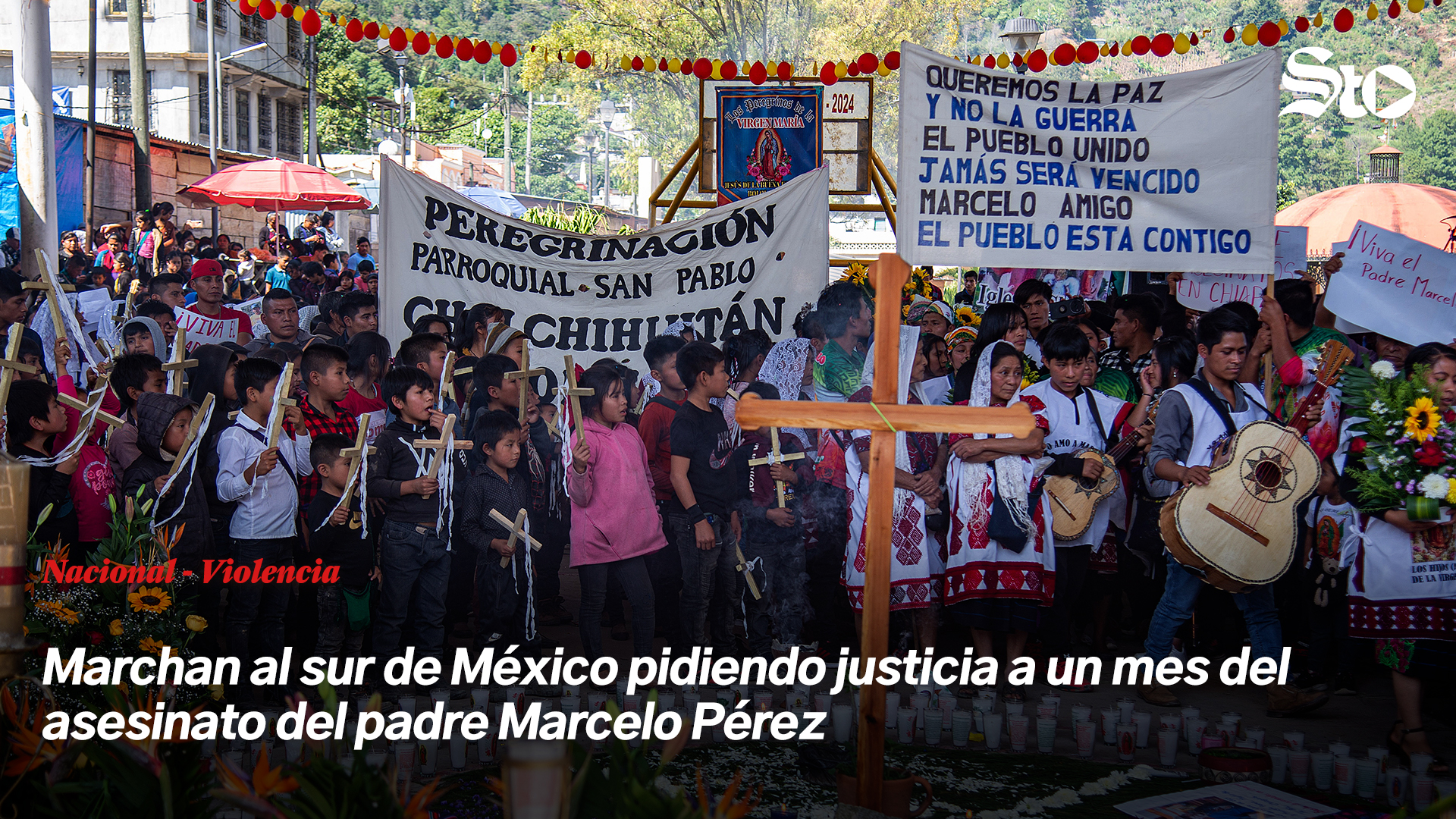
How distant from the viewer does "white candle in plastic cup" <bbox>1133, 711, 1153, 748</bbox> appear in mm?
5129

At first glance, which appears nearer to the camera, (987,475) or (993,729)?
(993,729)

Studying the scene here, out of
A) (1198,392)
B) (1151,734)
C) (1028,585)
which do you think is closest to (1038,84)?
(1198,392)

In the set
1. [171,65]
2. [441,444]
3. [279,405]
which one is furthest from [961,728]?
[171,65]

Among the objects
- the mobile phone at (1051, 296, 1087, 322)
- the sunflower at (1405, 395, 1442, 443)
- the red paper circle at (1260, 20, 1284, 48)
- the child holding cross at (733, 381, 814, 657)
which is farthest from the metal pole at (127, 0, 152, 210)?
the sunflower at (1405, 395, 1442, 443)

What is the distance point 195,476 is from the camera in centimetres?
573

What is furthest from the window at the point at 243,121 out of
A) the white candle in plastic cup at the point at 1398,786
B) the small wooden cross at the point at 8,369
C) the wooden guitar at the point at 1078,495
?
the white candle in plastic cup at the point at 1398,786

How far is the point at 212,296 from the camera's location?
8484mm

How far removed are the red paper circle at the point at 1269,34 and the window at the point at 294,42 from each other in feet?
131

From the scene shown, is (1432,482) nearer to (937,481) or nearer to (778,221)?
(937,481)

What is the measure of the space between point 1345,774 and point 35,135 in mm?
9037

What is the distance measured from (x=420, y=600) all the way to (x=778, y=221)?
10.6ft

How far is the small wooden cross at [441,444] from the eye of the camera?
578 centimetres

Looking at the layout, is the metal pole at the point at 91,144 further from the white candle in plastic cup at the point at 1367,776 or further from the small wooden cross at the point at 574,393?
the white candle in plastic cup at the point at 1367,776

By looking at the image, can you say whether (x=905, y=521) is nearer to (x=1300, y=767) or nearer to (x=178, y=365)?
(x=1300, y=767)
